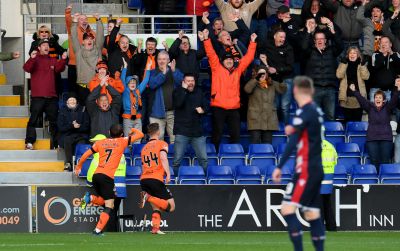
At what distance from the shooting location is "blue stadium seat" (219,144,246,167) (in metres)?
21.4

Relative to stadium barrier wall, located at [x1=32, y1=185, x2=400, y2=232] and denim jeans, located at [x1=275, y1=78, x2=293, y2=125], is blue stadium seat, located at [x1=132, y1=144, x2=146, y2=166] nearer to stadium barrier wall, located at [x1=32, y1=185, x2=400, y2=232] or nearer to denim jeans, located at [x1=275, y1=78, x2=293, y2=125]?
stadium barrier wall, located at [x1=32, y1=185, x2=400, y2=232]

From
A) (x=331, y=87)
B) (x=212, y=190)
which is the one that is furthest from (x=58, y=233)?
(x=331, y=87)

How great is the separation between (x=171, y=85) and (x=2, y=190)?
388 centimetres

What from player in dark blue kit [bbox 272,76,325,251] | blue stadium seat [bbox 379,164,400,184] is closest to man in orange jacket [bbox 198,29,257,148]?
blue stadium seat [bbox 379,164,400,184]

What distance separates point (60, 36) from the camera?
23.2 meters

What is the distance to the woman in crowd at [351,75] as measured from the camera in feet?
72.4

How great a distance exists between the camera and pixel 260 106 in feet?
70.8

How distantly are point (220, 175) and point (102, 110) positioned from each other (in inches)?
95.6

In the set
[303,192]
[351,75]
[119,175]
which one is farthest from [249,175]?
[303,192]

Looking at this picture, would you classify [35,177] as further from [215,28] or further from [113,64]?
[215,28]

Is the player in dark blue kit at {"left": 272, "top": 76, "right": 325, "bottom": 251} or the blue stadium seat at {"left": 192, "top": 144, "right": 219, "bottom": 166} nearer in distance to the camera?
the player in dark blue kit at {"left": 272, "top": 76, "right": 325, "bottom": 251}

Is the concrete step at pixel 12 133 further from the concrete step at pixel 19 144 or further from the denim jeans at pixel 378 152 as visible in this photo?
the denim jeans at pixel 378 152

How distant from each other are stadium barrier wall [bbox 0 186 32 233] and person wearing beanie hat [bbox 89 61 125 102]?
7.99 feet

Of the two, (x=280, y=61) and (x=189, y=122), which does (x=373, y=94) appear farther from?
(x=189, y=122)
